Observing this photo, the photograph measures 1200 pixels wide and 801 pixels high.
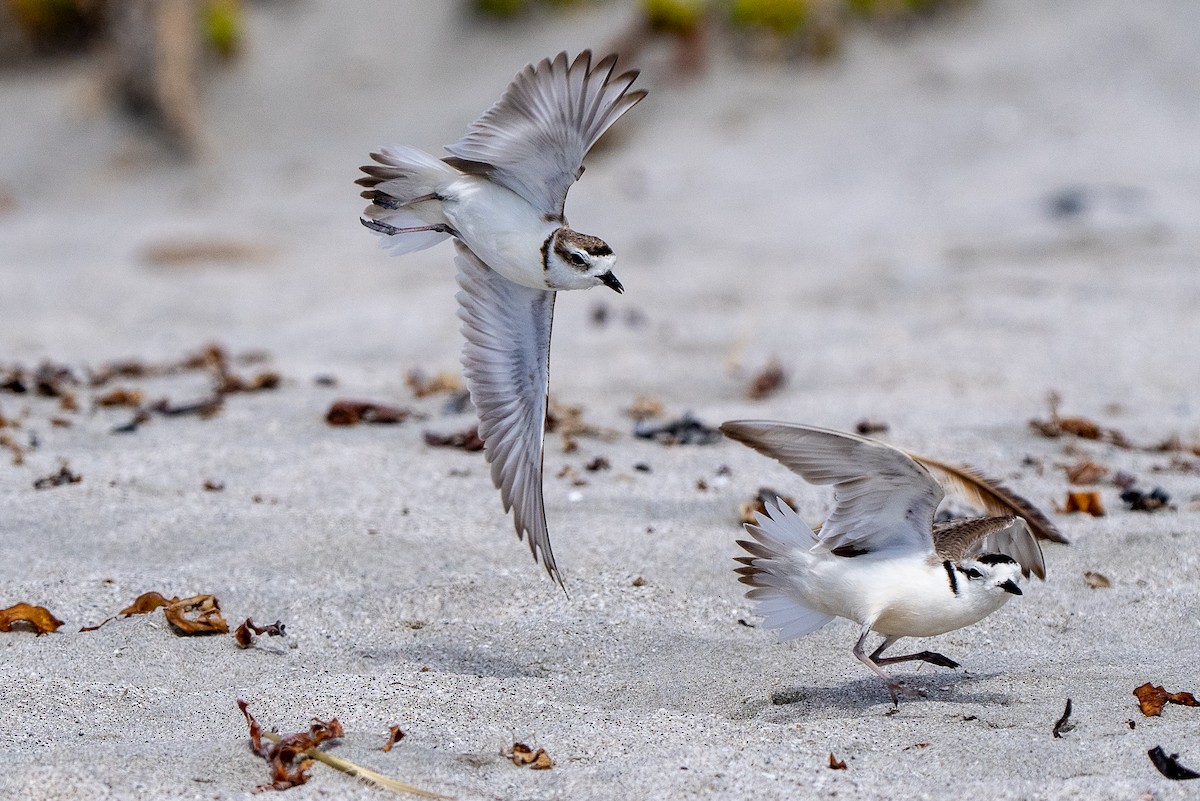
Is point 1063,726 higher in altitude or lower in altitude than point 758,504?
lower

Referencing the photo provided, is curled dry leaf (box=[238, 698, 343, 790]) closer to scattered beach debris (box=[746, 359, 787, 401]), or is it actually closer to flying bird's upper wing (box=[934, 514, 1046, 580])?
flying bird's upper wing (box=[934, 514, 1046, 580])

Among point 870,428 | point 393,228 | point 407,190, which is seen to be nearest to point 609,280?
point 407,190

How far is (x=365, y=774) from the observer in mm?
2936

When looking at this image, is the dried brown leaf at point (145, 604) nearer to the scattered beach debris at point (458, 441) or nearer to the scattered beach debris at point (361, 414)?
the scattered beach debris at point (458, 441)

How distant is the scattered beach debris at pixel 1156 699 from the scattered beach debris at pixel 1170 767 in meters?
0.31

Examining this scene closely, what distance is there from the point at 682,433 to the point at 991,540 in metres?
2.07

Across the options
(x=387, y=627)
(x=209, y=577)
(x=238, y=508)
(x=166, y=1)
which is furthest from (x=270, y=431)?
(x=166, y=1)

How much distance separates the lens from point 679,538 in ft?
14.8

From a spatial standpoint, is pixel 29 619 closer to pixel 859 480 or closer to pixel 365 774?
pixel 365 774

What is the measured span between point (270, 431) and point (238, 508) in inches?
34.8

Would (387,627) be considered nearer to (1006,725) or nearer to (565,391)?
(1006,725)

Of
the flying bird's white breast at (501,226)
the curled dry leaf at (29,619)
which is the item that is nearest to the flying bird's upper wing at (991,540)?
the flying bird's white breast at (501,226)

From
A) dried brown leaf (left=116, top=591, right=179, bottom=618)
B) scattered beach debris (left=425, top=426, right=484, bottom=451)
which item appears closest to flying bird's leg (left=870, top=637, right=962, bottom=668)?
dried brown leaf (left=116, top=591, right=179, bottom=618)

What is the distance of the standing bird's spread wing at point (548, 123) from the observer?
3.53 metres
